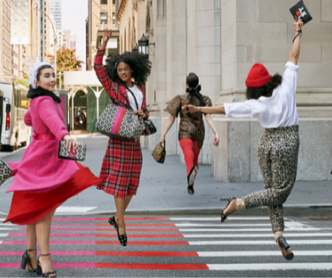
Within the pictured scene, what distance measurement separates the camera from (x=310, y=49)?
42.5ft

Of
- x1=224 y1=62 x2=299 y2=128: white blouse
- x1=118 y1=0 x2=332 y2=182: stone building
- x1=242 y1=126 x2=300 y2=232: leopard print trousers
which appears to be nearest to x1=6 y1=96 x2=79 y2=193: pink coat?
x1=224 y1=62 x2=299 y2=128: white blouse

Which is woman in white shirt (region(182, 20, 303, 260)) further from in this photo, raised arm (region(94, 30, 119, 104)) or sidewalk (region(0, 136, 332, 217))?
sidewalk (region(0, 136, 332, 217))

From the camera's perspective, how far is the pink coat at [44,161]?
5312 mm

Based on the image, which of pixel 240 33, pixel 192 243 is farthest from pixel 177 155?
pixel 192 243

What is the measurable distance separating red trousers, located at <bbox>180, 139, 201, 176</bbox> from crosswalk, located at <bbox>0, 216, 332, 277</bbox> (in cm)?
165

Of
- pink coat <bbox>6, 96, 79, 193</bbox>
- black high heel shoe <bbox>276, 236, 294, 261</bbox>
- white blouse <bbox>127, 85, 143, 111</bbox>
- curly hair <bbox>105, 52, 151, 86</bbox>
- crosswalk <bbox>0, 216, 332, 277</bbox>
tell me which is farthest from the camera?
curly hair <bbox>105, 52, 151, 86</bbox>

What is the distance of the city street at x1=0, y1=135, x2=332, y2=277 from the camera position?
570cm

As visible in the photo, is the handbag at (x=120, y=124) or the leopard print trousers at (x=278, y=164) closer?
the leopard print trousers at (x=278, y=164)

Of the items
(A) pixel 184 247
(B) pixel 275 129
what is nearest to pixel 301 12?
(B) pixel 275 129

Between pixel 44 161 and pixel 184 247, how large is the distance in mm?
2033

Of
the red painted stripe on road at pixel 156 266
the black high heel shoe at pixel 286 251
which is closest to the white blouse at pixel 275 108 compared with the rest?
the black high heel shoe at pixel 286 251

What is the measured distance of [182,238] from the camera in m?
7.25

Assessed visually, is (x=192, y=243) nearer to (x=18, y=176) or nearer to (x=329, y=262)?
(x=329, y=262)

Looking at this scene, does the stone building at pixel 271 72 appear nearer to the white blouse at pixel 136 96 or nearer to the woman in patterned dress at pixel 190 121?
the woman in patterned dress at pixel 190 121
